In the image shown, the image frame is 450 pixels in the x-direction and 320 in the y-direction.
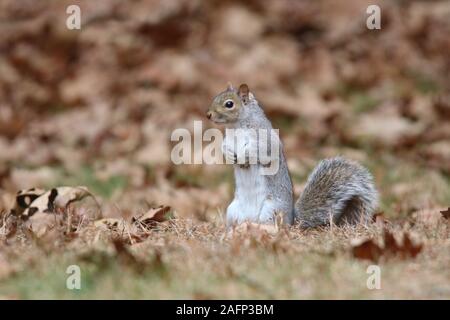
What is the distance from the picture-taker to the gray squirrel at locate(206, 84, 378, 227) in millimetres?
4262

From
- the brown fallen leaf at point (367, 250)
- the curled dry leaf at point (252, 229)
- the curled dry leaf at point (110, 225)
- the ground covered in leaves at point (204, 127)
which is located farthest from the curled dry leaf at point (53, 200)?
the brown fallen leaf at point (367, 250)

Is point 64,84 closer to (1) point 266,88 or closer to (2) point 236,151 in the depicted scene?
(1) point 266,88

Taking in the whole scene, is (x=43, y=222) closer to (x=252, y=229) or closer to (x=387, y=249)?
(x=252, y=229)

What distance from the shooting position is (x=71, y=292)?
3.31 meters

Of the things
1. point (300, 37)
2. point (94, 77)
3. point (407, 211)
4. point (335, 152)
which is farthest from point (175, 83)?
point (407, 211)

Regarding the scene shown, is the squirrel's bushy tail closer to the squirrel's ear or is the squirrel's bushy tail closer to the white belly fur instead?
the white belly fur

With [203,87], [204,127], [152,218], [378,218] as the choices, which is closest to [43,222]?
[152,218]

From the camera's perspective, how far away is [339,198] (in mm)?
4547

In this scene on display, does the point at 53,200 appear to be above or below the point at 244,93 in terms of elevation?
below

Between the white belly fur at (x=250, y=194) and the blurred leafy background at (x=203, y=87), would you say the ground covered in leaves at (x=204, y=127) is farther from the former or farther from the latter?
the white belly fur at (x=250, y=194)

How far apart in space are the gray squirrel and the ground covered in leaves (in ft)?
0.76

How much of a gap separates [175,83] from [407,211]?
4380 mm

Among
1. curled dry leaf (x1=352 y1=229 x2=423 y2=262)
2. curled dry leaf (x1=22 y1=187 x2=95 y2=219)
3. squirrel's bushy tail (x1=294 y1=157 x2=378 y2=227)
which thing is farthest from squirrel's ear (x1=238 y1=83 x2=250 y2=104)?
curled dry leaf (x1=352 y1=229 x2=423 y2=262)

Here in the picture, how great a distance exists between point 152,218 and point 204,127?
3.62 metres
